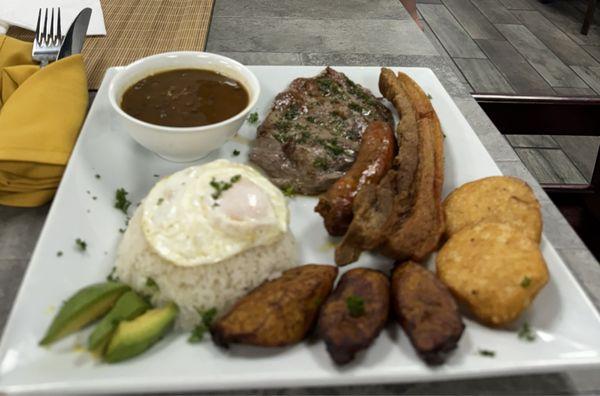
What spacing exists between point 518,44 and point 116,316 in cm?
722

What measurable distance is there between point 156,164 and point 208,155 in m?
0.23

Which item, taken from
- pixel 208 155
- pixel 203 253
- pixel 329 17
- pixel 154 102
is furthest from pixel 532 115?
pixel 203 253

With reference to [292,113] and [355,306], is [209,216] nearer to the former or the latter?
[355,306]

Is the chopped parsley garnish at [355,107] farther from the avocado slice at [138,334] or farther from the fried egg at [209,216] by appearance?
the avocado slice at [138,334]

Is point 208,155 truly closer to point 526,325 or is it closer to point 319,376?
point 319,376

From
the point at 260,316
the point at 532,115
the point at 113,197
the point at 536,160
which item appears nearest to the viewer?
the point at 260,316

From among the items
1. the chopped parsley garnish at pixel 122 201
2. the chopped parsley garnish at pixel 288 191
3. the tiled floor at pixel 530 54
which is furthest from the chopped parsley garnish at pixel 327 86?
the tiled floor at pixel 530 54

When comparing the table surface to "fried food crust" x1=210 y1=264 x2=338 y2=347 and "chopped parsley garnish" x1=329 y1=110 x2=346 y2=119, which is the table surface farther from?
"chopped parsley garnish" x1=329 y1=110 x2=346 y2=119

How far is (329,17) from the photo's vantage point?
157 inches

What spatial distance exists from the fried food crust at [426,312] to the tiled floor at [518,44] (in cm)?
473

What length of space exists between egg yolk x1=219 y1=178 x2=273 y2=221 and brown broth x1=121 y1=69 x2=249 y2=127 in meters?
0.56

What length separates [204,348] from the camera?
1540mm

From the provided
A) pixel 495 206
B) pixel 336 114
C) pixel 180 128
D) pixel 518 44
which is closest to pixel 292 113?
pixel 336 114

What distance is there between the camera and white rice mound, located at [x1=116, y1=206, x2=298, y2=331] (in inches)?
67.5
